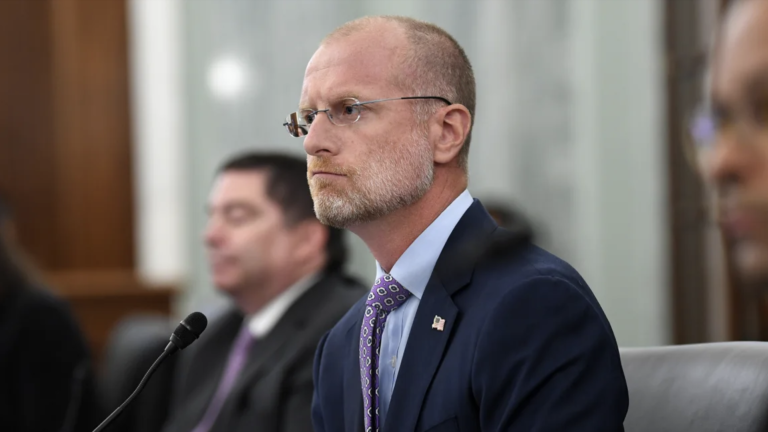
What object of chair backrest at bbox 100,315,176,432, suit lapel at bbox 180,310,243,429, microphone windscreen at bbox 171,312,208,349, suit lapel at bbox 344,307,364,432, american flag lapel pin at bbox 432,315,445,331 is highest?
american flag lapel pin at bbox 432,315,445,331

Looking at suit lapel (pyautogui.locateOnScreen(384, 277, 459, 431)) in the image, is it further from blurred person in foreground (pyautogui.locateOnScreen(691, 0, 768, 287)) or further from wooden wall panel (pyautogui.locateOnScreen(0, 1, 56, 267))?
wooden wall panel (pyautogui.locateOnScreen(0, 1, 56, 267))

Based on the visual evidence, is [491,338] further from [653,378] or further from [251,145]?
[251,145]

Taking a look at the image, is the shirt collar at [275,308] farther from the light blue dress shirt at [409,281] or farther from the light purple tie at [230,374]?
the light blue dress shirt at [409,281]

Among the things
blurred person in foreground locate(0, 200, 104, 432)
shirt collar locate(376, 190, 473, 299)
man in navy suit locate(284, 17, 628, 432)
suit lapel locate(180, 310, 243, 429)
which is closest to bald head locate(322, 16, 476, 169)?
man in navy suit locate(284, 17, 628, 432)

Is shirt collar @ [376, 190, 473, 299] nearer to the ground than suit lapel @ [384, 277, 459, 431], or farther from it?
farther from it

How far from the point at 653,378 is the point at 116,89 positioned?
488 cm

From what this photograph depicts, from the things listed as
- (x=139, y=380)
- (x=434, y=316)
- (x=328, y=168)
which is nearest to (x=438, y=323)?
(x=434, y=316)

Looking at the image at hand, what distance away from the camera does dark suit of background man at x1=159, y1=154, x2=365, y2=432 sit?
100 inches

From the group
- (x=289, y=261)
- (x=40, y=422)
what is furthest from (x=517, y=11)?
(x=40, y=422)

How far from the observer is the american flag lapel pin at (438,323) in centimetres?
140

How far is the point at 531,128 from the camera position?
17.1 feet

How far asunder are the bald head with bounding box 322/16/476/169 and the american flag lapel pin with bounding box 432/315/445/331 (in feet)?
1.03

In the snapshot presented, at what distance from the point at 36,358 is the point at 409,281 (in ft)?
6.81

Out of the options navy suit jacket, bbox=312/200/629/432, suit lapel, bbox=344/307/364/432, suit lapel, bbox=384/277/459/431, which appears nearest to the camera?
navy suit jacket, bbox=312/200/629/432
